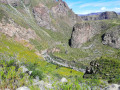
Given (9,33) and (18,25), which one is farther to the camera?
(18,25)

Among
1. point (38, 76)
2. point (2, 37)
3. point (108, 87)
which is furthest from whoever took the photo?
point (2, 37)

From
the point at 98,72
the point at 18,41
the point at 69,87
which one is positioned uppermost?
the point at 18,41

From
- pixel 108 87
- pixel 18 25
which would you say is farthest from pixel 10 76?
pixel 18 25

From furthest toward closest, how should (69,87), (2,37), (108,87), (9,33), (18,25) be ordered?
(18,25)
(9,33)
(2,37)
(108,87)
(69,87)

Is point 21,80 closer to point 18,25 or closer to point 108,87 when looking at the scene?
point 108,87

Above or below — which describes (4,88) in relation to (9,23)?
below

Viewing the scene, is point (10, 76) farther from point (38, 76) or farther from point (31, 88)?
point (38, 76)

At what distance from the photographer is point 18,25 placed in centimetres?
17762

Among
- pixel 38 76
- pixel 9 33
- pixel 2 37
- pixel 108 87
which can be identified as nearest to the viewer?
pixel 108 87

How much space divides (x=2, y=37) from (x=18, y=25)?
4491 cm

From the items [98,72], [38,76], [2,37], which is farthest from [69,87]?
[2,37]

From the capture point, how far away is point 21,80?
23.1 metres

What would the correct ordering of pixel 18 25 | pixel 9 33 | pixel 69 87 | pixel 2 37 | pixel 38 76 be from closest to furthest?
pixel 69 87
pixel 38 76
pixel 2 37
pixel 9 33
pixel 18 25

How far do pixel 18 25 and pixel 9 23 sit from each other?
1662 centimetres
